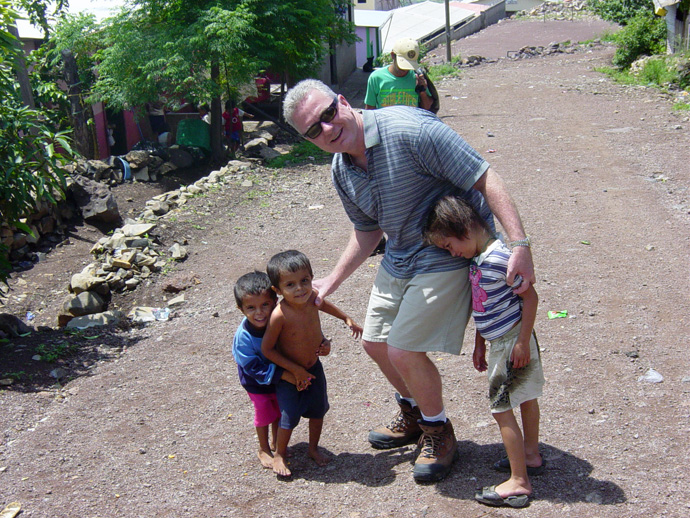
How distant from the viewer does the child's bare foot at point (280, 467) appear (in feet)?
10.2

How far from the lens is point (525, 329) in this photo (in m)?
2.58

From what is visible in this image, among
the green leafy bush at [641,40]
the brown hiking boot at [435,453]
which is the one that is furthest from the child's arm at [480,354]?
the green leafy bush at [641,40]

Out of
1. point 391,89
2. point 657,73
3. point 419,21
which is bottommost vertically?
point 391,89

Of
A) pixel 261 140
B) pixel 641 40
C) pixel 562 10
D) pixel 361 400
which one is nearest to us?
pixel 361 400

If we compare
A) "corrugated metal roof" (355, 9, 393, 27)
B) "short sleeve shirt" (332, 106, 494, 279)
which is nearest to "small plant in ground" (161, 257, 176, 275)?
"short sleeve shirt" (332, 106, 494, 279)

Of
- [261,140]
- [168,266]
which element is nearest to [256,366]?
[168,266]

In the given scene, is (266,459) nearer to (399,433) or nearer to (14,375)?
(399,433)

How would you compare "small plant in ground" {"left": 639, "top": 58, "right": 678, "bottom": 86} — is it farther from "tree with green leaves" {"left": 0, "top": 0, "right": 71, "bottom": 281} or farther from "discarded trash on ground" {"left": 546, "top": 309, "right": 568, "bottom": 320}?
"tree with green leaves" {"left": 0, "top": 0, "right": 71, "bottom": 281}

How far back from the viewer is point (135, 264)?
6996 millimetres

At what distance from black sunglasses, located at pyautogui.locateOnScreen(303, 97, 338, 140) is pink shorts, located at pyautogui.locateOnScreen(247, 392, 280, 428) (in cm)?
130

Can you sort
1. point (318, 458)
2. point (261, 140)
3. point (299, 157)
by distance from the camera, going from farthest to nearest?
point (261, 140)
point (299, 157)
point (318, 458)

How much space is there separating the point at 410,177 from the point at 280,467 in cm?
151

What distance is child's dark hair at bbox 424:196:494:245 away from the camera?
102 inches

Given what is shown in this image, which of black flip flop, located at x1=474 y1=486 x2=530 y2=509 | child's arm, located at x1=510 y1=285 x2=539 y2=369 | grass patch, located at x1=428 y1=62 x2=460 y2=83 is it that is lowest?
black flip flop, located at x1=474 y1=486 x2=530 y2=509
